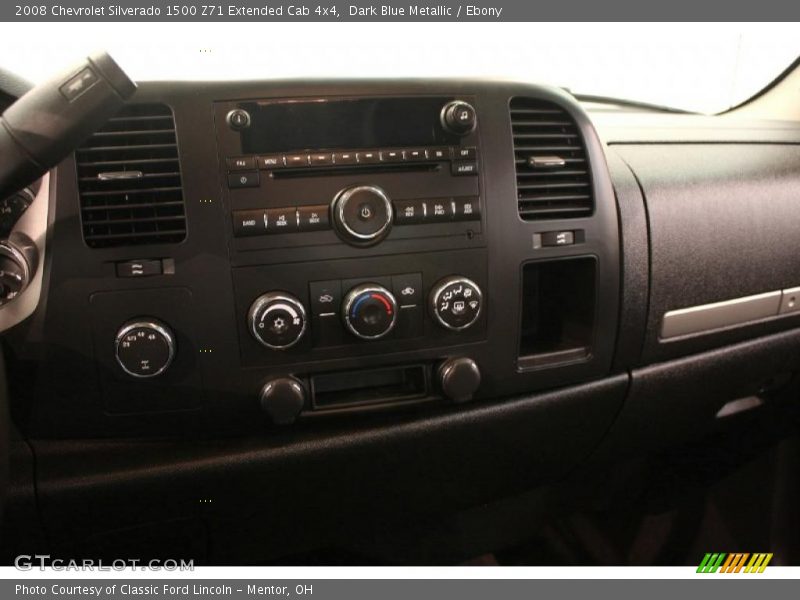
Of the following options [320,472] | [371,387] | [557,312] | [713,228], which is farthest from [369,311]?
[713,228]

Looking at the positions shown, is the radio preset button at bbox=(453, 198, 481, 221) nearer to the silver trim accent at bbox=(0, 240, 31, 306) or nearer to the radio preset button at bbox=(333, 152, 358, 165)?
the radio preset button at bbox=(333, 152, 358, 165)

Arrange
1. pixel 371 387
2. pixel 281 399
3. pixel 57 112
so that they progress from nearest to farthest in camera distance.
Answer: pixel 57 112
pixel 281 399
pixel 371 387

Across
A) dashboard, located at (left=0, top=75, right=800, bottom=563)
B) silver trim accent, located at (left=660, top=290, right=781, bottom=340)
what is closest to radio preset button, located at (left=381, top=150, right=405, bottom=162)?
dashboard, located at (left=0, top=75, right=800, bottom=563)

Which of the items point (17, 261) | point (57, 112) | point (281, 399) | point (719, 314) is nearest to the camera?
point (57, 112)

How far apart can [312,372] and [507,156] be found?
1.33 feet

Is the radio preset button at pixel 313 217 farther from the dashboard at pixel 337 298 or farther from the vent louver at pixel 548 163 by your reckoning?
the vent louver at pixel 548 163

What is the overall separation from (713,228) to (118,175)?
3.09ft

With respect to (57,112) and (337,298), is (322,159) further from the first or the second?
(57,112)

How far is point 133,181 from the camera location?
0.79 meters

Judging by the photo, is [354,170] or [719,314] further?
[719,314]

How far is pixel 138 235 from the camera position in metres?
0.80

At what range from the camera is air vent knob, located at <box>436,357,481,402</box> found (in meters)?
0.92

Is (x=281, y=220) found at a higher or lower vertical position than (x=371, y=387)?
higher
